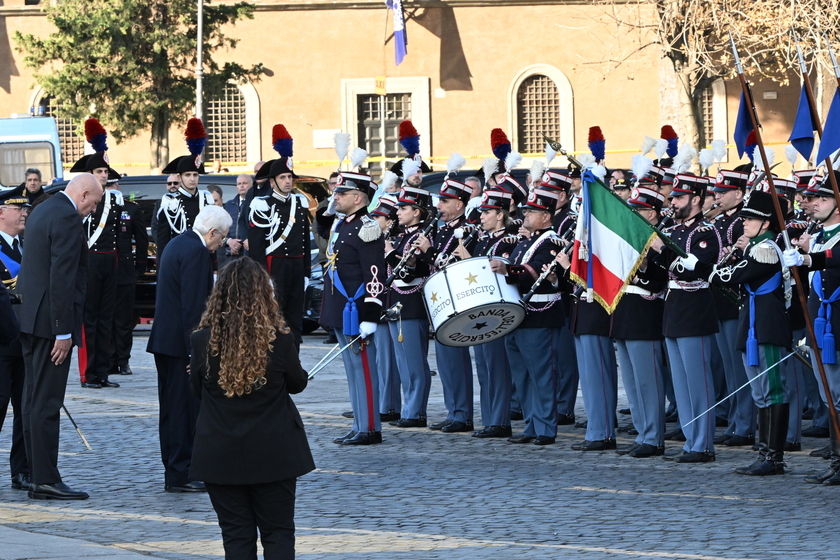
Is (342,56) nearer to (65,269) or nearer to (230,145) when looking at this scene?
(230,145)

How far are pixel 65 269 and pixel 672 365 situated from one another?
4198 mm

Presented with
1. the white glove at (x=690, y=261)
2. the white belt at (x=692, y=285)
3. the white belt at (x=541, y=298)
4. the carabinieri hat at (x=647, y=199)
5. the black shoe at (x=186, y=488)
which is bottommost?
the black shoe at (x=186, y=488)

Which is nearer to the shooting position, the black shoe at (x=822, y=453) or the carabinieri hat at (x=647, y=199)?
the black shoe at (x=822, y=453)

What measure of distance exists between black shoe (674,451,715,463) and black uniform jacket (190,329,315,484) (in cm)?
453

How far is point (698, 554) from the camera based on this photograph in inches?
272

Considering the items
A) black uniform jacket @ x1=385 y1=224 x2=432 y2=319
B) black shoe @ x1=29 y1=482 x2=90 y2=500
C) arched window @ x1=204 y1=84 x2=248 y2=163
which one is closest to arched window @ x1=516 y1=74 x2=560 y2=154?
arched window @ x1=204 y1=84 x2=248 y2=163

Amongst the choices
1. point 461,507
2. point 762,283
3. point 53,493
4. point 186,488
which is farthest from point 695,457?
point 53,493

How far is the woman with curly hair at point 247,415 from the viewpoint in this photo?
18.6ft

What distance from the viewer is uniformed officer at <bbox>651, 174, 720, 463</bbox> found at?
380 inches

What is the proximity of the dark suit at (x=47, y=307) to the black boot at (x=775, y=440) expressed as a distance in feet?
14.4

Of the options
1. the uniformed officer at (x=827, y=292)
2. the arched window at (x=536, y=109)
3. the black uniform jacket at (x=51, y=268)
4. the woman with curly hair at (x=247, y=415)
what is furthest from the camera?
the arched window at (x=536, y=109)

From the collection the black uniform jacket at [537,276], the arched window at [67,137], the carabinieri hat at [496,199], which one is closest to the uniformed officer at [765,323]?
the black uniform jacket at [537,276]

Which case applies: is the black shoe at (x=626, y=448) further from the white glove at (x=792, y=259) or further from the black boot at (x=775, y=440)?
the white glove at (x=792, y=259)

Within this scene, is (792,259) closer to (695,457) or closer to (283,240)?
(695,457)
